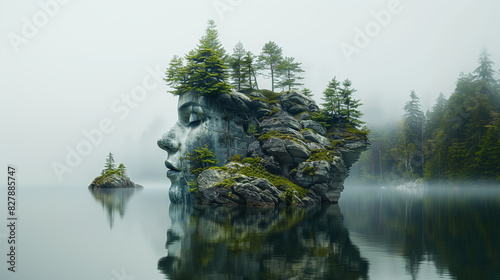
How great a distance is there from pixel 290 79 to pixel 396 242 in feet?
159

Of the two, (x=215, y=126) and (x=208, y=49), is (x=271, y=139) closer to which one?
(x=215, y=126)

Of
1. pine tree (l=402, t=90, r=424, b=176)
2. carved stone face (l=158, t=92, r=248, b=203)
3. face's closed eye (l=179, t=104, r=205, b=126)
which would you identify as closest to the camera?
carved stone face (l=158, t=92, r=248, b=203)

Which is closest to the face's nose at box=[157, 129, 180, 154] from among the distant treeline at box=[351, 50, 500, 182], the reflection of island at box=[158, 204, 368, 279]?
the reflection of island at box=[158, 204, 368, 279]

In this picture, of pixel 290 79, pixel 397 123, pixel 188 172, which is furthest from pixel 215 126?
pixel 397 123

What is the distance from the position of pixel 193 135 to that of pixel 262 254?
39705 mm

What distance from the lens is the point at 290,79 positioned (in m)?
62.9

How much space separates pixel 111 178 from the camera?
362 ft

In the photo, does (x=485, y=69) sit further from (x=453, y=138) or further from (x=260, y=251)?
(x=260, y=251)

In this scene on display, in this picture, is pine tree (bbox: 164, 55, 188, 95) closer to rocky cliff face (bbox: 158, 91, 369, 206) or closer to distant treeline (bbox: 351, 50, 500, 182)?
rocky cliff face (bbox: 158, 91, 369, 206)

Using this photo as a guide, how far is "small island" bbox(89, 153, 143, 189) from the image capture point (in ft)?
363

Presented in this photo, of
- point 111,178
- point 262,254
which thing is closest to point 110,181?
point 111,178

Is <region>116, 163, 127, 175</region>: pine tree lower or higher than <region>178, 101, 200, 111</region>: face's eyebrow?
lower

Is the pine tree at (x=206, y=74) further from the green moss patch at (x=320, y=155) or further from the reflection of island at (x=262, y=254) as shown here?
the reflection of island at (x=262, y=254)

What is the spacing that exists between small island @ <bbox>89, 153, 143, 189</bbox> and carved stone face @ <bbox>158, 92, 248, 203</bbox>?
6652cm
